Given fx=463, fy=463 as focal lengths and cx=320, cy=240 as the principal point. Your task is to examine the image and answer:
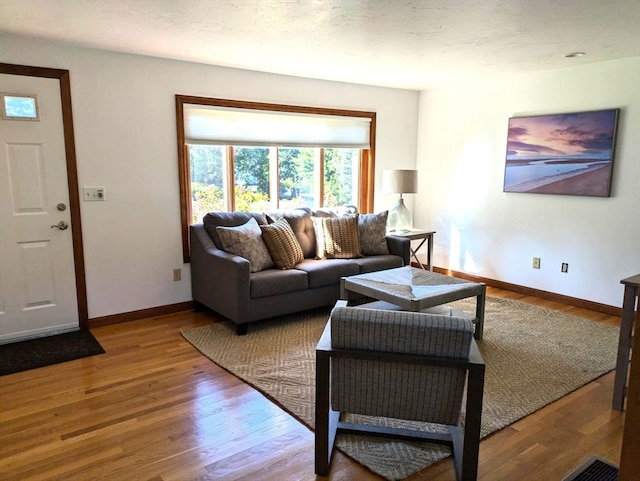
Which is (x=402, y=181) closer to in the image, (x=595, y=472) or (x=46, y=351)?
(x=595, y=472)

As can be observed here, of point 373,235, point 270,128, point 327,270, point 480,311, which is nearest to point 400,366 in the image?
point 480,311

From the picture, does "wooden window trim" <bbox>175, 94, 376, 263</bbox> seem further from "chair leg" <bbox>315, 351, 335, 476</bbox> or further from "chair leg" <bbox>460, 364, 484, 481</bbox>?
"chair leg" <bbox>460, 364, 484, 481</bbox>

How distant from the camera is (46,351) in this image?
333 cm

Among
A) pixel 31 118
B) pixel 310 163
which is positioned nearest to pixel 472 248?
pixel 310 163

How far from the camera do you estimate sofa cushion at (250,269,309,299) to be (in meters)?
3.60

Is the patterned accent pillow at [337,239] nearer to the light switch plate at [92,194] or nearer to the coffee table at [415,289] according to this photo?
the coffee table at [415,289]

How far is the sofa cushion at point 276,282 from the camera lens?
11.8 feet

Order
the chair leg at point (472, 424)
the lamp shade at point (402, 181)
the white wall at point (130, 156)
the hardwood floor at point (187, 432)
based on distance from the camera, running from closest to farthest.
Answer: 1. the chair leg at point (472, 424)
2. the hardwood floor at point (187, 432)
3. the white wall at point (130, 156)
4. the lamp shade at point (402, 181)

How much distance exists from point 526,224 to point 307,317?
247 cm

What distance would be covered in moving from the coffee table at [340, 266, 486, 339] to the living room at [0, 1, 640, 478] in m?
1.56

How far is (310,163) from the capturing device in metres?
5.07

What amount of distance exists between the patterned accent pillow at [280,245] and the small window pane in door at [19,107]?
1905 mm

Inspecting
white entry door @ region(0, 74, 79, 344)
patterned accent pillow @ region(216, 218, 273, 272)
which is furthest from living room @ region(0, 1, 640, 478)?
patterned accent pillow @ region(216, 218, 273, 272)

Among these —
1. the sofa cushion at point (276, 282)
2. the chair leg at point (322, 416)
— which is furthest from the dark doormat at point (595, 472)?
the sofa cushion at point (276, 282)
